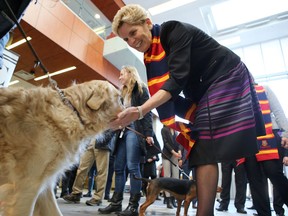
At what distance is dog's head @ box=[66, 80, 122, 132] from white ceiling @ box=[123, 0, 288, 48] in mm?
10480

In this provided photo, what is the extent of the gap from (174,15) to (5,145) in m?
11.9

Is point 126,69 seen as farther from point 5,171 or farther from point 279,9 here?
point 279,9

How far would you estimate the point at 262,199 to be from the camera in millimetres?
2867

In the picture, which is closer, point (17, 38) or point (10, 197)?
point (10, 197)

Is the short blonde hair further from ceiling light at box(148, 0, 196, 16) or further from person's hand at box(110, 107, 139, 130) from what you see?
ceiling light at box(148, 0, 196, 16)

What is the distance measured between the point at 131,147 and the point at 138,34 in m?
1.82

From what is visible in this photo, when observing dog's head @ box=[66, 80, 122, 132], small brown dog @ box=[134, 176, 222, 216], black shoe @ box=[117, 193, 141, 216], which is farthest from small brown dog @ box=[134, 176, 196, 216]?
dog's head @ box=[66, 80, 122, 132]

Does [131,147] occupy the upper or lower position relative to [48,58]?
lower

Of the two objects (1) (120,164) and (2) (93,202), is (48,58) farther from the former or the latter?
(1) (120,164)

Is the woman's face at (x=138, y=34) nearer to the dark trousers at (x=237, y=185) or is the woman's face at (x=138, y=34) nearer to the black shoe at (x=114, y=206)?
the black shoe at (x=114, y=206)

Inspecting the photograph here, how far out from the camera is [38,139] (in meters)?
1.54

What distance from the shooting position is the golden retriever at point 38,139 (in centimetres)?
146

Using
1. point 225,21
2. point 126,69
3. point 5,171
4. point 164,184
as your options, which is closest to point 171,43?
point 5,171

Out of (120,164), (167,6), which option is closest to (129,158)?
(120,164)
